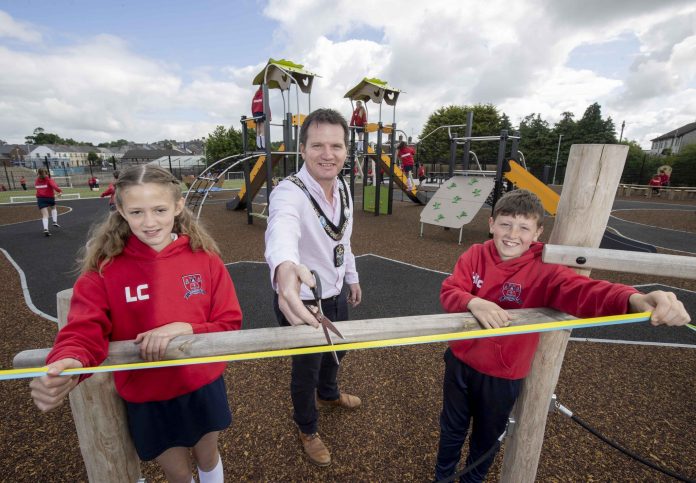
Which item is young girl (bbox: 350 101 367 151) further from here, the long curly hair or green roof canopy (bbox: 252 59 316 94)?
the long curly hair

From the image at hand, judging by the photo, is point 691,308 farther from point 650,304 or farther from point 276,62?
point 276,62

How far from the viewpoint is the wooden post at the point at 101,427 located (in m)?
1.28

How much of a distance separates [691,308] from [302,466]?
5798 millimetres

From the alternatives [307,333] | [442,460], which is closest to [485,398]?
[442,460]

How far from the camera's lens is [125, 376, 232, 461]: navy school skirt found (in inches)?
56.9

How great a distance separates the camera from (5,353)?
11.8ft

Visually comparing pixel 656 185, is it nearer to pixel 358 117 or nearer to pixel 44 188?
pixel 358 117

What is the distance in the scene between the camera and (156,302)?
4.81 feet

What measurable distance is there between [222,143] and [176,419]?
1818 inches

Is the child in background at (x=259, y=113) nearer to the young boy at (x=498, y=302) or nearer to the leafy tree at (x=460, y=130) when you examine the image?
the young boy at (x=498, y=302)

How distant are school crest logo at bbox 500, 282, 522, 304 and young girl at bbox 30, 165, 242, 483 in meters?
1.35

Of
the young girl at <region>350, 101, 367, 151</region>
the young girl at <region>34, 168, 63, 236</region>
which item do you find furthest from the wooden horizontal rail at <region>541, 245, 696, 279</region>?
the young girl at <region>34, 168, 63, 236</region>

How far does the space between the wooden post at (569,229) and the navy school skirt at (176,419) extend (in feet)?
5.10

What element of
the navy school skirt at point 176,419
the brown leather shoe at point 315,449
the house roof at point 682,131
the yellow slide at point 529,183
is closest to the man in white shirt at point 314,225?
the brown leather shoe at point 315,449
